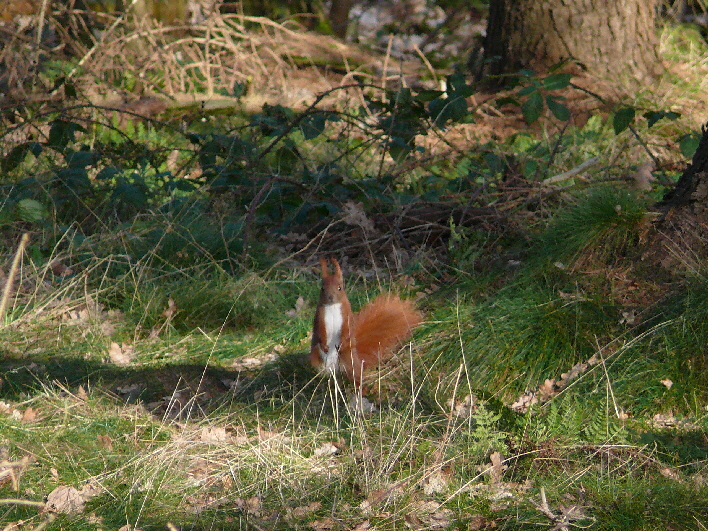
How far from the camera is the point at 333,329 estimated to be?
3355 millimetres

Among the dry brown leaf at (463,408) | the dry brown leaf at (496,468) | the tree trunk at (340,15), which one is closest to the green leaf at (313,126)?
the dry brown leaf at (463,408)

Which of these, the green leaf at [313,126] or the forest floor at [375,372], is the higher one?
the green leaf at [313,126]

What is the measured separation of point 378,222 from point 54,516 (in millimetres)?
3054

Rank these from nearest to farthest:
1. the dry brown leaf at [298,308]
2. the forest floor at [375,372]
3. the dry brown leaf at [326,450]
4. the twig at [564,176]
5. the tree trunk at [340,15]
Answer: the forest floor at [375,372] < the dry brown leaf at [326,450] < the dry brown leaf at [298,308] < the twig at [564,176] < the tree trunk at [340,15]

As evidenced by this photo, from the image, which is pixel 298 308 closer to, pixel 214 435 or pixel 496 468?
pixel 214 435

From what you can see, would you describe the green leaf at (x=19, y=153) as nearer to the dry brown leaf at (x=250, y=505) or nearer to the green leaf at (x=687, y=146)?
the dry brown leaf at (x=250, y=505)

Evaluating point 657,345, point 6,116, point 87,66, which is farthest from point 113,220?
point 657,345

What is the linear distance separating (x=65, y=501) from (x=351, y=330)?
4.43 feet

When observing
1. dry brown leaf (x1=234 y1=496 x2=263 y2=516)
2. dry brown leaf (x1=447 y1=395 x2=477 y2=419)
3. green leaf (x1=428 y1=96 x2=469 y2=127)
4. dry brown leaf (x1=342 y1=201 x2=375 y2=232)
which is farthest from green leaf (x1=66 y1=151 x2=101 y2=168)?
dry brown leaf (x1=234 y1=496 x2=263 y2=516)

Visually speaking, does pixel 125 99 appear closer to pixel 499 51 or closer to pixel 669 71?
pixel 499 51

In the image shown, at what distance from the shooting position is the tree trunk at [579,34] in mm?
→ 6941

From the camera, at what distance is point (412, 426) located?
9.05 ft

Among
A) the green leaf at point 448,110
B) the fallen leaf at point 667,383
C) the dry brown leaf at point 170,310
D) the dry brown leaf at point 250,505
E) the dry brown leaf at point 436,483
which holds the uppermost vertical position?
the green leaf at point 448,110

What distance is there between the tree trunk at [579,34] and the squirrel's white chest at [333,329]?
4433 millimetres
